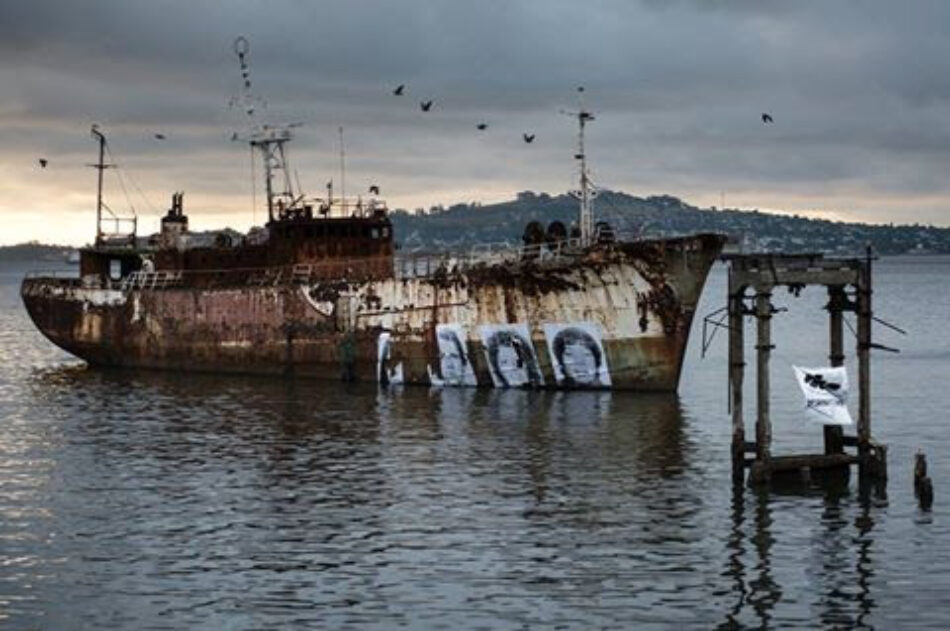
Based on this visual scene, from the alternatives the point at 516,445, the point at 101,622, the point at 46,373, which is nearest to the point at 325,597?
the point at 101,622

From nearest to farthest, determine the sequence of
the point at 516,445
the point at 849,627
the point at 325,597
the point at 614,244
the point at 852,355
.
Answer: the point at 849,627
the point at 325,597
the point at 516,445
the point at 614,244
the point at 852,355

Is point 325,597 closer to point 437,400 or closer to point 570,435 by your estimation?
point 570,435

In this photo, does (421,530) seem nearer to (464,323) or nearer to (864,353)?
(864,353)

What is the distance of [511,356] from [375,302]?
6637mm

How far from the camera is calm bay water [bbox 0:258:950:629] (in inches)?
938

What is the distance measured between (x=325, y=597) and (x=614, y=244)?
2846 centimetres

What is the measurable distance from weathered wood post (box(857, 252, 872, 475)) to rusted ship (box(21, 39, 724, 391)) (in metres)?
17.0

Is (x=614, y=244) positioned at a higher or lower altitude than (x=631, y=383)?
higher

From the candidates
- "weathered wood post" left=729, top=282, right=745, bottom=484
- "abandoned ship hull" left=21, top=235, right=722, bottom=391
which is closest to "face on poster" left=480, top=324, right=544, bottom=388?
"abandoned ship hull" left=21, top=235, right=722, bottom=391

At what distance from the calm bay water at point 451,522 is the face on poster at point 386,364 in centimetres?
568

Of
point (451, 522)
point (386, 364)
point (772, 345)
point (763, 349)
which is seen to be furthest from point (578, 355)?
point (451, 522)

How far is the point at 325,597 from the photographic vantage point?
24.4 m

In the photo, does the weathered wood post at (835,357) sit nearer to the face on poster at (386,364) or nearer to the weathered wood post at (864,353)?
the weathered wood post at (864,353)

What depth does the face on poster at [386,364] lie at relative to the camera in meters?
57.7
